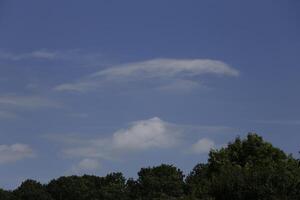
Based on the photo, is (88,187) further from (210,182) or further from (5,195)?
(210,182)

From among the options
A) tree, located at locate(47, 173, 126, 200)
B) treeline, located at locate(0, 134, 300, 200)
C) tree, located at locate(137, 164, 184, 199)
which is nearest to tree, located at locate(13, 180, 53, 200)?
treeline, located at locate(0, 134, 300, 200)

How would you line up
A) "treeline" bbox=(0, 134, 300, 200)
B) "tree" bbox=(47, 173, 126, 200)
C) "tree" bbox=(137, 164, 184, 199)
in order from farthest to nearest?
"tree" bbox=(47, 173, 126, 200) < "tree" bbox=(137, 164, 184, 199) < "treeline" bbox=(0, 134, 300, 200)

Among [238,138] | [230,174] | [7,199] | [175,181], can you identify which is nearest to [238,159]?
[238,138]

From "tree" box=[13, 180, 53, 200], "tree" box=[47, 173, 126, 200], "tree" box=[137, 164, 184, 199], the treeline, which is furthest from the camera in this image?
"tree" box=[13, 180, 53, 200]

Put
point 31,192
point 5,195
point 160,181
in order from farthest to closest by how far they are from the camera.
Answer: point 5,195, point 31,192, point 160,181

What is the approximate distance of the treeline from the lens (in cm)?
3506

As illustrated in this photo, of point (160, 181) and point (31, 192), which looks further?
point (31, 192)

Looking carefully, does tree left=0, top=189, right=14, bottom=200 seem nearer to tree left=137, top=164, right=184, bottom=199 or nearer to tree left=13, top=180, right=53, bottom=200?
tree left=13, top=180, right=53, bottom=200

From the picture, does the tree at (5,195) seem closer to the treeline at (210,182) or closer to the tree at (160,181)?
the treeline at (210,182)

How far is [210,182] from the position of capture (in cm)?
3875

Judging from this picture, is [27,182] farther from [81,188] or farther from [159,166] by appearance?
[159,166]

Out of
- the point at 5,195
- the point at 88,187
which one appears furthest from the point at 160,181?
the point at 5,195

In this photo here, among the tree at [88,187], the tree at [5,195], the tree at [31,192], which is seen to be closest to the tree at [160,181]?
the tree at [88,187]

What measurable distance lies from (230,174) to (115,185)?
43.4m
